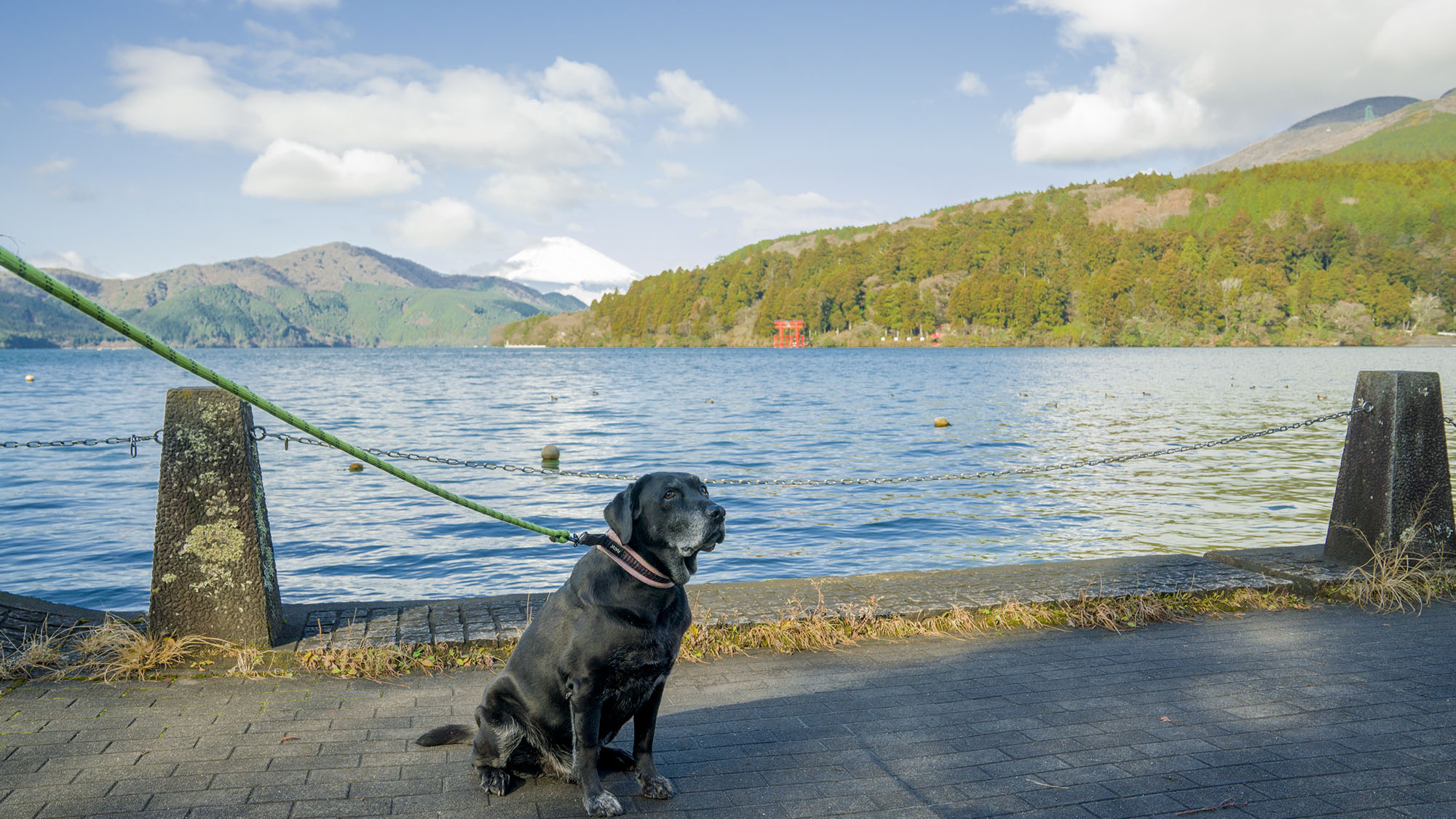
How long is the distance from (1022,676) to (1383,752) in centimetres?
170

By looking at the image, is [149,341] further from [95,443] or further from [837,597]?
[837,597]

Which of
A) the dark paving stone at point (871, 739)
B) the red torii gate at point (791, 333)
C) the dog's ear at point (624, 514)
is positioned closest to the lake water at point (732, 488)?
the dark paving stone at point (871, 739)

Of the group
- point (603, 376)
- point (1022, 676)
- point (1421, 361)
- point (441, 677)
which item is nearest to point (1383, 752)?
point (1022, 676)

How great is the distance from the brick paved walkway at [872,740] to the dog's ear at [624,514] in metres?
1.11

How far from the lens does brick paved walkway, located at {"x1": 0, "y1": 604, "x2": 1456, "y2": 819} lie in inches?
142

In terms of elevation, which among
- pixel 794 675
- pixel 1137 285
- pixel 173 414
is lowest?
pixel 794 675

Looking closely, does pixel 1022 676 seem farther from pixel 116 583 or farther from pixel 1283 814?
pixel 116 583

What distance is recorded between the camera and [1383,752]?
4078 millimetres

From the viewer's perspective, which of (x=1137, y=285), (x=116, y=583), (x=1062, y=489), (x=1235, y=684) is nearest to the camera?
(x=1235, y=684)

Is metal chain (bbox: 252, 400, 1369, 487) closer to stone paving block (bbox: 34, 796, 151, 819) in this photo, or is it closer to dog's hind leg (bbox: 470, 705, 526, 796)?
dog's hind leg (bbox: 470, 705, 526, 796)

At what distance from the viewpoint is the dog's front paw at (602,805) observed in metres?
3.55

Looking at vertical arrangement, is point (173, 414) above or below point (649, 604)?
above

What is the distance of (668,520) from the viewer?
353 cm

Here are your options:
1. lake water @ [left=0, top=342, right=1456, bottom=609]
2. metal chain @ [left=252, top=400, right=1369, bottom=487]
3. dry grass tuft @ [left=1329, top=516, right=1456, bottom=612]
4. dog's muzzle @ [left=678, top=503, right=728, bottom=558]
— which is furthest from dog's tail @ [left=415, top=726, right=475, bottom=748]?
lake water @ [left=0, top=342, right=1456, bottom=609]
